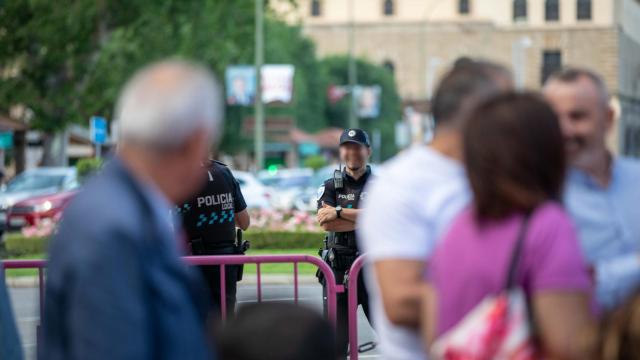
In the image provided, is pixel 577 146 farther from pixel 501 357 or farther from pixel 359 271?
pixel 359 271

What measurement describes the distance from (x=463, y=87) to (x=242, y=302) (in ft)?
19.9

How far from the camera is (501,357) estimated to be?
12.1ft

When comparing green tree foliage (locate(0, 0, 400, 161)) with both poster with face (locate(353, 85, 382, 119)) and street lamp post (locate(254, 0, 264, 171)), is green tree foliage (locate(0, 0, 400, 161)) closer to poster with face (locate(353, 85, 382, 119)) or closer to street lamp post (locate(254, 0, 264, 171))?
street lamp post (locate(254, 0, 264, 171))

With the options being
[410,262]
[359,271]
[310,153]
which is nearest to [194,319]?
[410,262]

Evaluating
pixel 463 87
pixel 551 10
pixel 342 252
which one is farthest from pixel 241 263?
pixel 551 10

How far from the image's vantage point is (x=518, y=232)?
3.69 metres

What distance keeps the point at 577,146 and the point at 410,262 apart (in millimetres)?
657

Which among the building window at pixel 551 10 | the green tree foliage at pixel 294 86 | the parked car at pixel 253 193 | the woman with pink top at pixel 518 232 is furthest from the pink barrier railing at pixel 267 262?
the building window at pixel 551 10

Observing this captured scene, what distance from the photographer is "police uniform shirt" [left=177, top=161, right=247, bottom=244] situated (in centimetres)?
926

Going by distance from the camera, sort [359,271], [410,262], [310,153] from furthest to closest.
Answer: [310,153]
[359,271]
[410,262]

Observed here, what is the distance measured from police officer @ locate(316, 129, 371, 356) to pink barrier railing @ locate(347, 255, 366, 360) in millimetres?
325

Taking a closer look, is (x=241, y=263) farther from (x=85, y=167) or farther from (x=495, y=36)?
(x=495, y=36)

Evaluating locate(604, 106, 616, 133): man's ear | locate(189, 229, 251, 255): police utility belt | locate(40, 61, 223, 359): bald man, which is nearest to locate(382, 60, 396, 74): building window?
locate(189, 229, 251, 255): police utility belt

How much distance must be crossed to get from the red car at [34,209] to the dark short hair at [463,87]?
2609 cm
